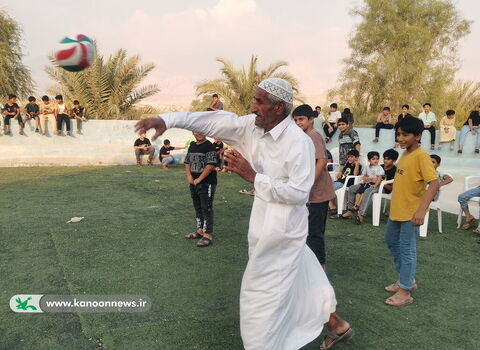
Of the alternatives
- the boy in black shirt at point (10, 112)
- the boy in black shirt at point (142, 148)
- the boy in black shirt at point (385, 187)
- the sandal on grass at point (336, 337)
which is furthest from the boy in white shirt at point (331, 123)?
the sandal on grass at point (336, 337)

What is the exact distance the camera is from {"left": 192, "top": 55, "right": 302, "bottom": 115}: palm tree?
62.8 feet

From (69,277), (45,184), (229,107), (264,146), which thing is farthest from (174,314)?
(229,107)

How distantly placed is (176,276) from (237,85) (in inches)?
620

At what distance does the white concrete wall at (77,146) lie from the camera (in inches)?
562

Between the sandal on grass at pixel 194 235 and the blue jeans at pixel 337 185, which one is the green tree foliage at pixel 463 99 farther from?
the sandal on grass at pixel 194 235

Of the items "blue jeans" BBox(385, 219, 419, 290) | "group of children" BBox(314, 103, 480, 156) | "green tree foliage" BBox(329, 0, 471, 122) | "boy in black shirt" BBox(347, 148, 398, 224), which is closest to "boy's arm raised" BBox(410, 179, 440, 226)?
"blue jeans" BBox(385, 219, 419, 290)

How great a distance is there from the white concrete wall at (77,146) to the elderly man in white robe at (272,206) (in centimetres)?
1327

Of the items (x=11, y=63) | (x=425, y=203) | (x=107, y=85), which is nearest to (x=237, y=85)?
(x=107, y=85)

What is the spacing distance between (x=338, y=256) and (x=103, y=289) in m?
2.98

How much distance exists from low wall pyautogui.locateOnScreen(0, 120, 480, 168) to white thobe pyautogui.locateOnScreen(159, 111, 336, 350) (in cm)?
1183

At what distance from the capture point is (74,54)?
5734mm

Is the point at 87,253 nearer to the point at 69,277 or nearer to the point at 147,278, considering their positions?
the point at 69,277

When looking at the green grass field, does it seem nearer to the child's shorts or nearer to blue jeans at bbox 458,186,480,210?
blue jeans at bbox 458,186,480,210

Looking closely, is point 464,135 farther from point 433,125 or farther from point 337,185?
point 337,185
